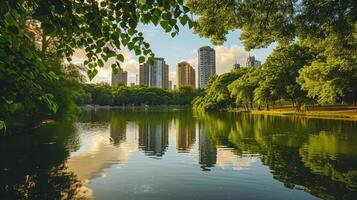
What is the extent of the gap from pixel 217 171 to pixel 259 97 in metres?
69.3

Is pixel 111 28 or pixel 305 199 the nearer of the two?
pixel 111 28

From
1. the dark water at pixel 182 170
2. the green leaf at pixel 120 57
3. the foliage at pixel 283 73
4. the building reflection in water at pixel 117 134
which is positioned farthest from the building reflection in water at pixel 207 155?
the foliage at pixel 283 73

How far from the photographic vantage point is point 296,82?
8606cm

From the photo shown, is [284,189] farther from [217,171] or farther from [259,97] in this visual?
[259,97]

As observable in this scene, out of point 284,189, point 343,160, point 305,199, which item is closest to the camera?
point 305,199

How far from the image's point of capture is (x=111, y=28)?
18.2 ft

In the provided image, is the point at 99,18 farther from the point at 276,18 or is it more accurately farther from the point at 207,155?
the point at 207,155

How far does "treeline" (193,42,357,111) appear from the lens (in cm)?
5931

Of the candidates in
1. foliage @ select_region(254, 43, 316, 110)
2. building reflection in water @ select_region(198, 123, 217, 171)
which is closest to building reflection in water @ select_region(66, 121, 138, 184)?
building reflection in water @ select_region(198, 123, 217, 171)

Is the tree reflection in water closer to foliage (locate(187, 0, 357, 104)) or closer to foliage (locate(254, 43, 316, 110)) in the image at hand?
foliage (locate(187, 0, 357, 104))

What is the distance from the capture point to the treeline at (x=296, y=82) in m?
59.3

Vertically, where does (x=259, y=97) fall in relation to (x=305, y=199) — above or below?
above

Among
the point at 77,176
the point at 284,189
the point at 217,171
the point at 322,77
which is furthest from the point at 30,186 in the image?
the point at 322,77

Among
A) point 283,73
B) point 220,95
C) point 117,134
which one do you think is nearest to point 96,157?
point 117,134
